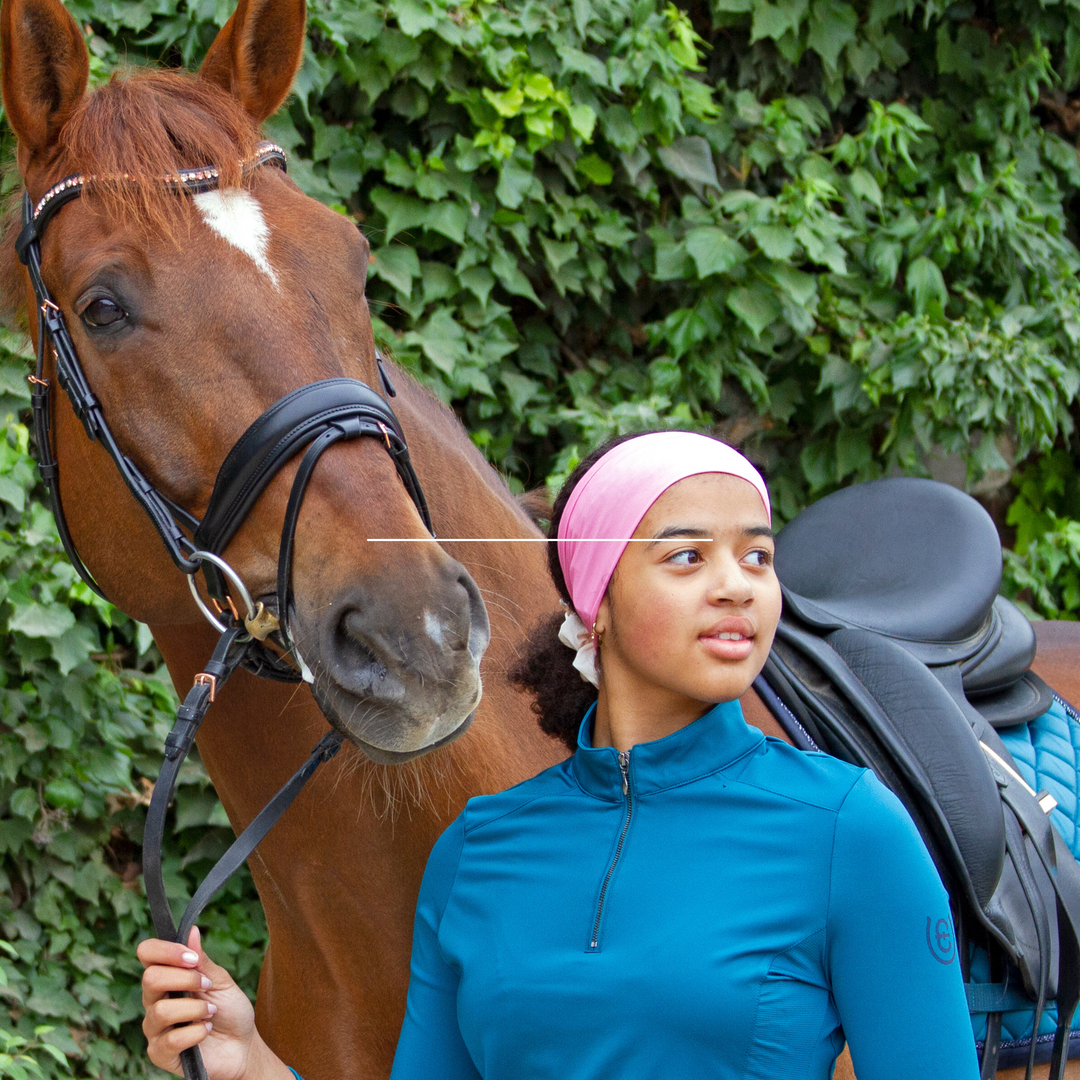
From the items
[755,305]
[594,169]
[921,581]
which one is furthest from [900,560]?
[594,169]

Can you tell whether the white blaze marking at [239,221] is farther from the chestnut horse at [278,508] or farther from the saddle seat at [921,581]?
the saddle seat at [921,581]

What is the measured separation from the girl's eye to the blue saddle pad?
105 centimetres

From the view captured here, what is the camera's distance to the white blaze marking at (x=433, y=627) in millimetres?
1178

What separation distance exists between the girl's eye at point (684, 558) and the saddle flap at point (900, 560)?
0.89 m

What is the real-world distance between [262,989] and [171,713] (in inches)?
46.5

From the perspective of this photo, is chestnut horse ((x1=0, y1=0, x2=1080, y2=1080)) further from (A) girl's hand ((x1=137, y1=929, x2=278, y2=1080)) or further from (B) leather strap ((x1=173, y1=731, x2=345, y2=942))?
(A) girl's hand ((x1=137, y1=929, x2=278, y2=1080))

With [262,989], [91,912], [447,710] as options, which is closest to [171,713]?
[91,912]

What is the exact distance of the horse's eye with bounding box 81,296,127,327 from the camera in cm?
133

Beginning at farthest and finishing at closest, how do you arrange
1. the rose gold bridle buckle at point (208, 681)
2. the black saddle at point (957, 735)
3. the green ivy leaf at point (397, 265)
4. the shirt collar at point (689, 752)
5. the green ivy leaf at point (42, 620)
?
the green ivy leaf at point (397, 265) → the green ivy leaf at point (42, 620) → the black saddle at point (957, 735) → the rose gold bridle buckle at point (208, 681) → the shirt collar at point (689, 752)

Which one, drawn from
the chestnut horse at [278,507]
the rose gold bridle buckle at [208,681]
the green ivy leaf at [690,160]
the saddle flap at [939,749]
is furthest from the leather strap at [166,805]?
the green ivy leaf at [690,160]

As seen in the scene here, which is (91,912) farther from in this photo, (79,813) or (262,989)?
(262,989)

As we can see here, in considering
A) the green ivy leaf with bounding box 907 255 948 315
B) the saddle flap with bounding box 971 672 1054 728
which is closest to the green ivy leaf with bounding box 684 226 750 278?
the green ivy leaf with bounding box 907 255 948 315

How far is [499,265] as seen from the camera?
3.33 m

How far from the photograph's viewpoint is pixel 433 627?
118 centimetres
